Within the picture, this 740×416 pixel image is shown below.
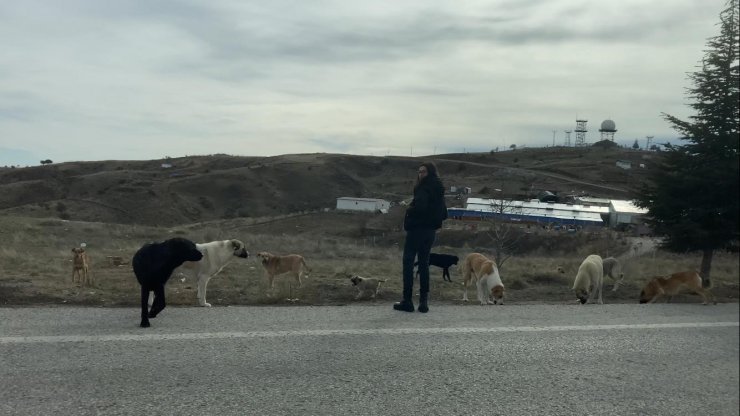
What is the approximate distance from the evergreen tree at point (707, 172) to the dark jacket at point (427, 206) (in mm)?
3566

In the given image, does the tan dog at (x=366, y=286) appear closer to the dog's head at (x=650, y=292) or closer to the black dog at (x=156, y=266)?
the black dog at (x=156, y=266)

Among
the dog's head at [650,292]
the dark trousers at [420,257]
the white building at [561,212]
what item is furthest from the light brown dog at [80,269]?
the white building at [561,212]

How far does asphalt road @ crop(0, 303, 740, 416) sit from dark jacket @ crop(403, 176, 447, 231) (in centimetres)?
157

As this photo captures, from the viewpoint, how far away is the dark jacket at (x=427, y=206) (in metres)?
9.14

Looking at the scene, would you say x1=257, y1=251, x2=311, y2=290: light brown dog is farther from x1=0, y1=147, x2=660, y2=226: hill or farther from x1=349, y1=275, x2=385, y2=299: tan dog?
x1=0, y1=147, x2=660, y2=226: hill

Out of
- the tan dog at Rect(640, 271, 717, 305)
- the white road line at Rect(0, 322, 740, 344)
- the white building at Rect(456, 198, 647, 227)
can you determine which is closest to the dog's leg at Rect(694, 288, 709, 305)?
the tan dog at Rect(640, 271, 717, 305)

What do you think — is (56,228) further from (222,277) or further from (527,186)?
(527,186)

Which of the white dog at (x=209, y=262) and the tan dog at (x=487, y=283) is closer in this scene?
the white dog at (x=209, y=262)

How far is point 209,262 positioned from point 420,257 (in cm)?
359

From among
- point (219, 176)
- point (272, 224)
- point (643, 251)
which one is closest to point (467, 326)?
point (643, 251)

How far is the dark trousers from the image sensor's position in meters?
9.25

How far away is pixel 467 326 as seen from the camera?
25.8 feet

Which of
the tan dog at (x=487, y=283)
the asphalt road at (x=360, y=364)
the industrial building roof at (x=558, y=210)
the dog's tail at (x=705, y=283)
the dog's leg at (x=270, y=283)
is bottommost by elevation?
the dog's leg at (x=270, y=283)

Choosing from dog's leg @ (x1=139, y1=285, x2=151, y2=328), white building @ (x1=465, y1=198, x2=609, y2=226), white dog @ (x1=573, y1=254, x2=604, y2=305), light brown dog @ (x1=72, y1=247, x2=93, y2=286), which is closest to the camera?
dog's leg @ (x1=139, y1=285, x2=151, y2=328)
